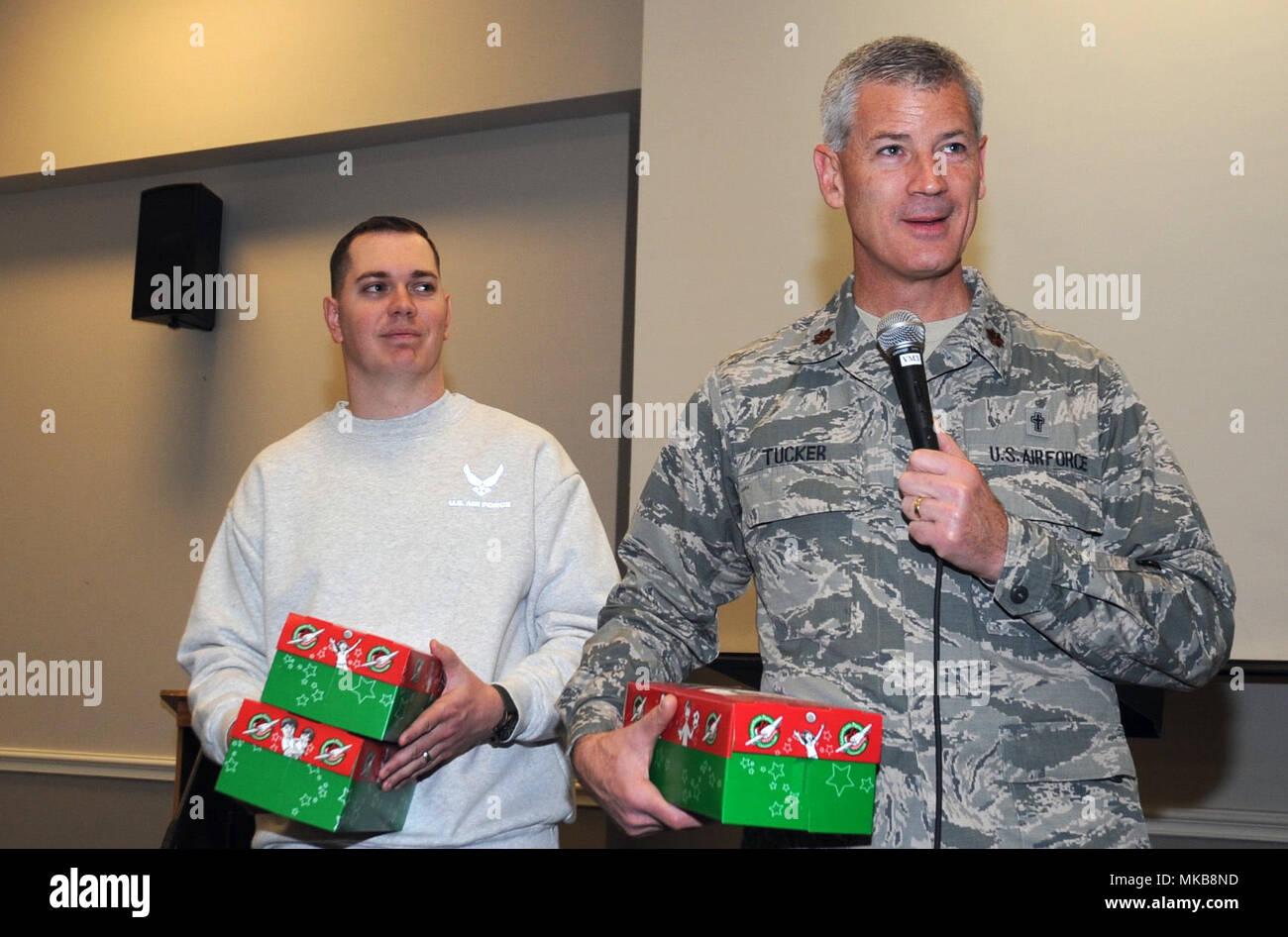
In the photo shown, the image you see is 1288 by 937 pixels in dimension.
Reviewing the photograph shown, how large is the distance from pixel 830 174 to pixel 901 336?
39 centimetres

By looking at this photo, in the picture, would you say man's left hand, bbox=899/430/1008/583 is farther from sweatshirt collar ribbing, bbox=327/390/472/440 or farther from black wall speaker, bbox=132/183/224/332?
black wall speaker, bbox=132/183/224/332

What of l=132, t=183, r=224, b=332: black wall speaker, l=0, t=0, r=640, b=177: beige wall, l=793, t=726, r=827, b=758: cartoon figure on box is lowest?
l=793, t=726, r=827, b=758: cartoon figure on box

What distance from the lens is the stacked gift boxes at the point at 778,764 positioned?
1092mm

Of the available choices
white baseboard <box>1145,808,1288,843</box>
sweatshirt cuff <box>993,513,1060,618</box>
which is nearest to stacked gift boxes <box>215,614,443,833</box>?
sweatshirt cuff <box>993,513,1060,618</box>

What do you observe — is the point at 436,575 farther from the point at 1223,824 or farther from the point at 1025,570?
the point at 1223,824

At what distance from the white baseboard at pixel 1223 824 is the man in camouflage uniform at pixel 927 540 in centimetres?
174

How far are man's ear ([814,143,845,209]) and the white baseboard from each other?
1994 mm

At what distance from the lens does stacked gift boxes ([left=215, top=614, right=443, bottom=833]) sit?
1.64m

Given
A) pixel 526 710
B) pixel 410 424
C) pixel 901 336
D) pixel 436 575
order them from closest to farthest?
pixel 901 336
pixel 526 710
pixel 436 575
pixel 410 424

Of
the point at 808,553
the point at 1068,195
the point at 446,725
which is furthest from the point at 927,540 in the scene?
the point at 1068,195

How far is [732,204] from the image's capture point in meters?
3.12

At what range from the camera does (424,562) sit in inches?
78.5

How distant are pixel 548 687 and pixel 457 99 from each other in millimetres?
2693
